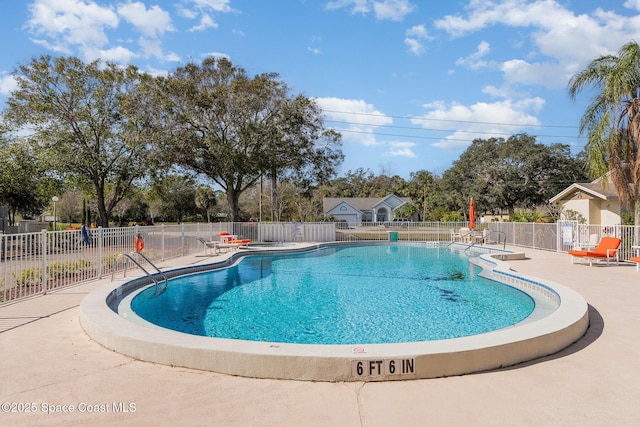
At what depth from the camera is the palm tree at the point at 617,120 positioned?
1351cm

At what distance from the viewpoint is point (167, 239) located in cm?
1431

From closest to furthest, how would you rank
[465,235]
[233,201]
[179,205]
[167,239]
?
1. [167,239]
2. [465,235]
3. [233,201]
4. [179,205]

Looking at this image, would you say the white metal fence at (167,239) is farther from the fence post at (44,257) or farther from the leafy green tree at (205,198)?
the leafy green tree at (205,198)

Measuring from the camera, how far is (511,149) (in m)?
47.5

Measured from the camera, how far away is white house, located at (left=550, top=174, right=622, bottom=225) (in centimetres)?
2190

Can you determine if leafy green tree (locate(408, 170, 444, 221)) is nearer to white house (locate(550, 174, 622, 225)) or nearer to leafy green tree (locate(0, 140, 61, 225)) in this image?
white house (locate(550, 174, 622, 225))

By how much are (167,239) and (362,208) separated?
154 ft

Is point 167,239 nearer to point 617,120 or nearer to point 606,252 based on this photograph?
point 606,252

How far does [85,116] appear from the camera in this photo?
23656 millimetres

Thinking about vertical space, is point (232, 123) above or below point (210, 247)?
above

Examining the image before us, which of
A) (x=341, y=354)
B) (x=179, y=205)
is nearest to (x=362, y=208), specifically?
(x=179, y=205)

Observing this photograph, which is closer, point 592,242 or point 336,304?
point 336,304

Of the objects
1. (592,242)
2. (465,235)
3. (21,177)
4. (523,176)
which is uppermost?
(523,176)

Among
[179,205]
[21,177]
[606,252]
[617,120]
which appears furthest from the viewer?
[179,205]
